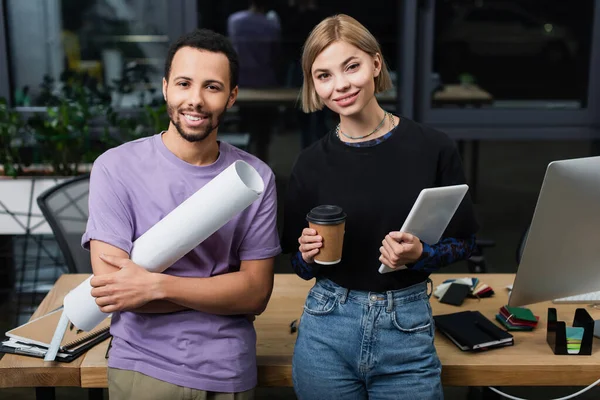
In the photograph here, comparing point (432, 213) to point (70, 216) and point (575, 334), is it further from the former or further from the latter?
point (70, 216)

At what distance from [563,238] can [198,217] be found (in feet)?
2.80

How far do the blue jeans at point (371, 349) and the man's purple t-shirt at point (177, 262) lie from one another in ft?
0.56

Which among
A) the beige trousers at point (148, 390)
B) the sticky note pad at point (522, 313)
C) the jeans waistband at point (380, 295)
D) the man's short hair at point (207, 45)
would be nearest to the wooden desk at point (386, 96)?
the sticky note pad at point (522, 313)

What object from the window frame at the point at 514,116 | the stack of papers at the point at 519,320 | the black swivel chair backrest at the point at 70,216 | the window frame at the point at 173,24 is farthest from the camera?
the window frame at the point at 514,116

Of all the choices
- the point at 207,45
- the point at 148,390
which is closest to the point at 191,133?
the point at 207,45

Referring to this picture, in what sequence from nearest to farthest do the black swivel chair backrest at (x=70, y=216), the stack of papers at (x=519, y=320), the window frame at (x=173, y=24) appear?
the stack of papers at (x=519, y=320), the black swivel chair backrest at (x=70, y=216), the window frame at (x=173, y=24)

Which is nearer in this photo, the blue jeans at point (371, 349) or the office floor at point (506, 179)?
the blue jeans at point (371, 349)

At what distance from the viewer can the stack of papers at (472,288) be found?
2.18 metres

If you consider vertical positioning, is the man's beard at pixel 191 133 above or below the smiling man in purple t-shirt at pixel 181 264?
above

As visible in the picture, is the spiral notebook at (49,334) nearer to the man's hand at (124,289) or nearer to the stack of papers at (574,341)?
the man's hand at (124,289)

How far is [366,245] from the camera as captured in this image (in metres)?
1.58

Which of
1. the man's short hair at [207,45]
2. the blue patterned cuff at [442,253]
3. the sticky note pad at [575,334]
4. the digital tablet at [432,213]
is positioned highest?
the man's short hair at [207,45]

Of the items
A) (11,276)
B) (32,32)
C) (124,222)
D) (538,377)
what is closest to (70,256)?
(124,222)

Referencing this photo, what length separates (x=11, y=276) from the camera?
435 centimetres
